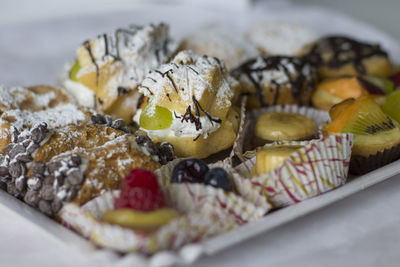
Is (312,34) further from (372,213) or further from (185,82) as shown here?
(372,213)

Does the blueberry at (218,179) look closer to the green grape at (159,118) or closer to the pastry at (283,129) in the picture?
the green grape at (159,118)

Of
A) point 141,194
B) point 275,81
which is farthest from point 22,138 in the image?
point 275,81

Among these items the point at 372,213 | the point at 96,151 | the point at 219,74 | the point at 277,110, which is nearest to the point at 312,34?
the point at 277,110

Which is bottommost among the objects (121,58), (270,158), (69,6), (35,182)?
(35,182)

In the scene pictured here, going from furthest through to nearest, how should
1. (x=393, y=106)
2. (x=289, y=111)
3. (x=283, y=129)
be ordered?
(x=289, y=111), (x=393, y=106), (x=283, y=129)

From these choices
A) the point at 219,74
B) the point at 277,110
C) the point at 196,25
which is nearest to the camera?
the point at 219,74

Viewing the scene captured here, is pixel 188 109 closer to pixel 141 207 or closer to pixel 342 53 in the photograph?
pixel 141 207

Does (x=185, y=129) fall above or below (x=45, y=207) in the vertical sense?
above
